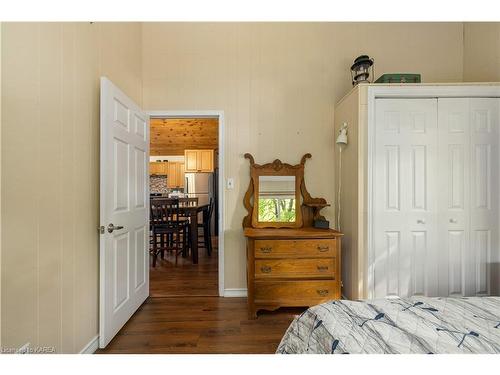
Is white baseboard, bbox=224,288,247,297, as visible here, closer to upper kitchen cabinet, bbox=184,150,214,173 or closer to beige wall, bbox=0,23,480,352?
beige wall, bbox=0,23,480,352

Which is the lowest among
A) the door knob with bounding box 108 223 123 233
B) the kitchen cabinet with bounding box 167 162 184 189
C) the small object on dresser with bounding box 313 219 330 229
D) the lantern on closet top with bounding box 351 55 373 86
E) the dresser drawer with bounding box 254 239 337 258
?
the dresser drawer with bounding box 254 239 337 258

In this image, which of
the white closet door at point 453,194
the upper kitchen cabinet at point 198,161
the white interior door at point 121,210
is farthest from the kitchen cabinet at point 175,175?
the white closet door at point 453,194

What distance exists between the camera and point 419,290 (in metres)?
2.20

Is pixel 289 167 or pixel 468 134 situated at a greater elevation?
pixel 468 134

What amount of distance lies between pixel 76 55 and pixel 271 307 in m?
2.47

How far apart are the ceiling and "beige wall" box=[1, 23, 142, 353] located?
3.16 m

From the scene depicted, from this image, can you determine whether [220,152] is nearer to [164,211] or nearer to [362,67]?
[362,67]

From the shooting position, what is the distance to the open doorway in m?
2.98

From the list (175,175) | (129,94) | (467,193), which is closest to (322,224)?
(467,193)

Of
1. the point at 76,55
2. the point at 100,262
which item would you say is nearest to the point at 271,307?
the point at 100,262

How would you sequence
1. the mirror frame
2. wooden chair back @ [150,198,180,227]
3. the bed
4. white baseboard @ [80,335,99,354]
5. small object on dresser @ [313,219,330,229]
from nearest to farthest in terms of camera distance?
the bed, white baseboard @ [80,335,99,354], small object on dresser @ [313,219,330,229], the mirror frame, wooden chair back @ [150,198,180,227]

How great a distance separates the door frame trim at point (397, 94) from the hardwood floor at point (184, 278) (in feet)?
5.98

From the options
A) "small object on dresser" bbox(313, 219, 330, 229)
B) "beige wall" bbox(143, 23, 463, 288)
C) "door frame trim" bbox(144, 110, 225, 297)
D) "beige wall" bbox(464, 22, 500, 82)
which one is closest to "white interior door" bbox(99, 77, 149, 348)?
"door frame trim" bbox(144, 110, 225, 297)
